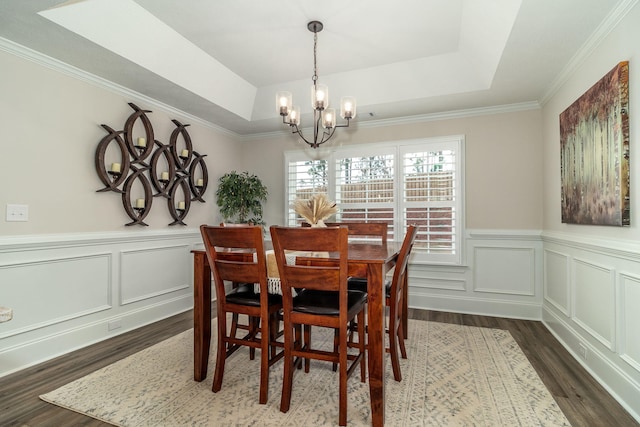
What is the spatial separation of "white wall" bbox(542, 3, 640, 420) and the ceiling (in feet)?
0.76

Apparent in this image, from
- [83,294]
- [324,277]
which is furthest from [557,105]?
[83,294]

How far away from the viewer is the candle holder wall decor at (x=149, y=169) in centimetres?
312

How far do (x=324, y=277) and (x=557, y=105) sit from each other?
299 centimetres

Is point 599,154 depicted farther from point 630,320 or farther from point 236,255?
point 236,255

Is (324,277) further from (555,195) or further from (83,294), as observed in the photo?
(555,195)

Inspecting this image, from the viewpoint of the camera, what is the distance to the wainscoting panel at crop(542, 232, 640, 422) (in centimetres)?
192

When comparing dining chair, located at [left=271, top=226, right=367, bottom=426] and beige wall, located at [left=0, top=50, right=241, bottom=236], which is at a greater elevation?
beige wall, located at [left=0, top=50, right=241, bottom=236]

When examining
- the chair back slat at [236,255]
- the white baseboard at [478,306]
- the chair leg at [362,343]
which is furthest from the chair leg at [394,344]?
the white baseboard at [478,306]

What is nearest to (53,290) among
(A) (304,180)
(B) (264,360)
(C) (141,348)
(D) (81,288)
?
(D) (81,288)

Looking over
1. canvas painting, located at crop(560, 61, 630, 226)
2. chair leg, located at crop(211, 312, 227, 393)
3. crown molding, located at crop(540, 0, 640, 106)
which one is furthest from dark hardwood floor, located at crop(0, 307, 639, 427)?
crown molding, located at crop(540, 0, 640, 106)

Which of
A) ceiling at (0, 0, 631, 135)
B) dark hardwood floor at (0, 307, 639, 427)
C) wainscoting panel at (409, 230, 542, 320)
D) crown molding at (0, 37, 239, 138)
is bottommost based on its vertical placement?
dark hardwood floor at (0, 307, 639, 427)

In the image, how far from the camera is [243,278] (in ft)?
6.51

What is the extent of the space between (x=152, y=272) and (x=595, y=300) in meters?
4.00

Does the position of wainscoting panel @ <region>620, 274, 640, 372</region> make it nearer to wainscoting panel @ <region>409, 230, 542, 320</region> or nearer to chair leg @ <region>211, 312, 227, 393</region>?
wainscoting panel @ <region>409, 230, 542, 320</region>
